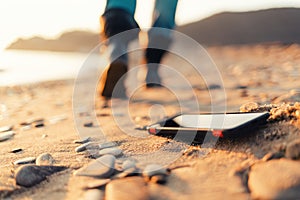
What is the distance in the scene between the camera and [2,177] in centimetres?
120

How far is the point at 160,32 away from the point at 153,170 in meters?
2.00

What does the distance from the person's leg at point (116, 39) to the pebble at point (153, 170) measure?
1545 millimetres

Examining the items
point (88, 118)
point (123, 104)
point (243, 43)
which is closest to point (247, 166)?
point (88, 118)

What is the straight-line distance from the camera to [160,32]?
2.93 meters

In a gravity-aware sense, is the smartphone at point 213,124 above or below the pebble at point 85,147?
above

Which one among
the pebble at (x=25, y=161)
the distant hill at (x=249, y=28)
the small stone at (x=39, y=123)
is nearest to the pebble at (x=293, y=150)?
the pebble at (x=25, y=161)

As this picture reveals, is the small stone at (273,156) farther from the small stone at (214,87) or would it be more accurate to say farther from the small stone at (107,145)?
the small stone at (214,87)

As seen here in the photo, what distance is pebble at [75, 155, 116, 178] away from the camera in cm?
111

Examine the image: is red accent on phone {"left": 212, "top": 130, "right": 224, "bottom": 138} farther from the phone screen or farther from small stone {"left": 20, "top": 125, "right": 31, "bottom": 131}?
small stone {"left": 20, "top": 125, "right": 31, "bottom": 131}

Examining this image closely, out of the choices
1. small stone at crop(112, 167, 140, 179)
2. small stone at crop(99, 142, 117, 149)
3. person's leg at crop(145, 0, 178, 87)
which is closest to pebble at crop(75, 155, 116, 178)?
small stone at crop(112, 167, 140, 179)

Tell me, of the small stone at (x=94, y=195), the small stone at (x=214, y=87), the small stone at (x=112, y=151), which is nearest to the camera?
the small stone at (x=94, y=195)

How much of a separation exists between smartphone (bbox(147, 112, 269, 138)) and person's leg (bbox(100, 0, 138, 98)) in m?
1.15

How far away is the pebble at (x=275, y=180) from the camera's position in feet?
2.88

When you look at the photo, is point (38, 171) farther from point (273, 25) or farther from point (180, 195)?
point (273, 25)
